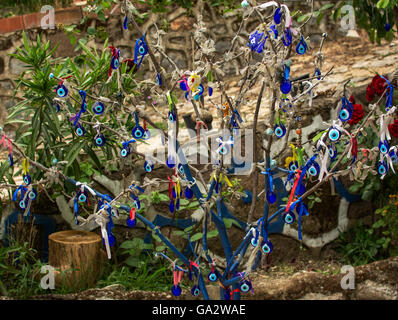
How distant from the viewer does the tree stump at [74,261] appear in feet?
12.5

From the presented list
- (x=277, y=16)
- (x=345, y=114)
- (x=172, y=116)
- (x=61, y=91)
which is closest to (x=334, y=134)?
(x=345, y=114)

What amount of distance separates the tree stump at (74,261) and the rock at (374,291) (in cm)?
175

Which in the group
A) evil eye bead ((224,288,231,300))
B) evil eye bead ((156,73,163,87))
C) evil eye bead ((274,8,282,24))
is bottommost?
evil eye bead ((224,288,231,300))

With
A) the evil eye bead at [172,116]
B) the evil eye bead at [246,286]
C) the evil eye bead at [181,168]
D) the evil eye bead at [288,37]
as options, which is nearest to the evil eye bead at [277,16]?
the evil eye bead at [288,37]

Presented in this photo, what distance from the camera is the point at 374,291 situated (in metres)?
3.04

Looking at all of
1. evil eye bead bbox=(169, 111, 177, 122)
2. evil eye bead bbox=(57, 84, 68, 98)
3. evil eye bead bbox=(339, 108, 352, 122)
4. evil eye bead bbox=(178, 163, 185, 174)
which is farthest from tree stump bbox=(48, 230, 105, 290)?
evil eye bead bbox=(339, 108, 352, 122)

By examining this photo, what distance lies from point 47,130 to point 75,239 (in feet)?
2.47

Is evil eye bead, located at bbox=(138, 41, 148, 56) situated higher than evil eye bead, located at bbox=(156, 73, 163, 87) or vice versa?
evil eye bead, located at bbox=(138, 41, 148, 56)

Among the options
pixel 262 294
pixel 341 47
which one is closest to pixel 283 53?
pixel 262 294

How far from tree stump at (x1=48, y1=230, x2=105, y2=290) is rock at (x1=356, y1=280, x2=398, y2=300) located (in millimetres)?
1749

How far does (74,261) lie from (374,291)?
1898 millimetres

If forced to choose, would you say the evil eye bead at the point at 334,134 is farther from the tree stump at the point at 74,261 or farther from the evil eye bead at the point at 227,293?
the tree stump at the point at 74,261

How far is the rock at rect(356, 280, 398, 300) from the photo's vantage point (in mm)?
A: 3012

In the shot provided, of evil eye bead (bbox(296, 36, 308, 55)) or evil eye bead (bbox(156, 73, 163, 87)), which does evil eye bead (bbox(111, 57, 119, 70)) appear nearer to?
evil eye bead (bbox(156, 73, 163, 87))
